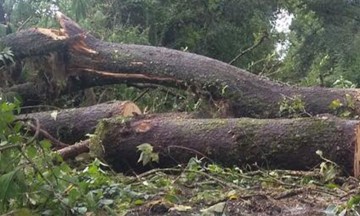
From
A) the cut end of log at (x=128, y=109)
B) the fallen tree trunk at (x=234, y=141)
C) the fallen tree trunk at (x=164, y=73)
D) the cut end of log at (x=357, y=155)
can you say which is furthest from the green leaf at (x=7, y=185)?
the fallen tree trunk at (x=164, y=73)

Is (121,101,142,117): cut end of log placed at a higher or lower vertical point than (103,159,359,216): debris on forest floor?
lower

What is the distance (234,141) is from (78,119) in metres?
1.17

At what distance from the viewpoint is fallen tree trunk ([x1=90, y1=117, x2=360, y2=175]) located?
349 centimetres

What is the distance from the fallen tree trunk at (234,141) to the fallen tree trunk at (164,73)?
20.5 inches

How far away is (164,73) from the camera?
4625 mm

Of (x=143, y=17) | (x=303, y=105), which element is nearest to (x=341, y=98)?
(x=303, y=105)

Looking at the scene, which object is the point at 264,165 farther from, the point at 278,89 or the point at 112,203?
Result: the point at 112,203

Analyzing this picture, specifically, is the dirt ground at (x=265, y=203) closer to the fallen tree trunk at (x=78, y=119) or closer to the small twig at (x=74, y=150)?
the small twig at (x=74, y=150)

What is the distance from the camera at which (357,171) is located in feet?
11.5

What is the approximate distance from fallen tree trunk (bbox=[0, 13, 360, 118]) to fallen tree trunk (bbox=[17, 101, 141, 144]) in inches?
15.0

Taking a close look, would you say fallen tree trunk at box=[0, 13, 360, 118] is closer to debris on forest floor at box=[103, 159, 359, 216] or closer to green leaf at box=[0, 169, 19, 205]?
debris on forest floor at box=[103, 159, 359, 216]

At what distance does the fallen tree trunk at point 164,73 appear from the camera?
169 inches

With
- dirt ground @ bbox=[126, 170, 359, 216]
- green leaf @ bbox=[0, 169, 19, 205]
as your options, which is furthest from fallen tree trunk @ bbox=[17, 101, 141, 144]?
green leaf @ bbox=[0, 169, 19, 205]

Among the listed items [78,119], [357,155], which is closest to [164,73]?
[78,119]
